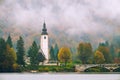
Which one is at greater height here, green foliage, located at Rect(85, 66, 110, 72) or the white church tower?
the white church tower

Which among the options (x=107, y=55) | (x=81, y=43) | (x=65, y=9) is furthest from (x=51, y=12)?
(x=107, y=55)

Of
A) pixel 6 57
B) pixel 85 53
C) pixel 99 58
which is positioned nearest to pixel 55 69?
Answer: pixel 85 53

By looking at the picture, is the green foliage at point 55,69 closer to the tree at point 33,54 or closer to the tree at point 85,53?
the tree at point 33,54

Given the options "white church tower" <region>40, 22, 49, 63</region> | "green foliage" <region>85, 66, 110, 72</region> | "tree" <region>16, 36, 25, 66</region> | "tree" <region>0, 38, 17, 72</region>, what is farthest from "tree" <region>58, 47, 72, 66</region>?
"tree" <region>0, 38, 17, 72</region>

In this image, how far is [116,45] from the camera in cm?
4916

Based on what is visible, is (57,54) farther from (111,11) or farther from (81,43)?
(111,11)

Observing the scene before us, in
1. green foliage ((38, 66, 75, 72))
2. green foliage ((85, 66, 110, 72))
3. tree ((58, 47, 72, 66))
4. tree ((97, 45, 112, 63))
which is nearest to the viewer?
green foliage ((85, 66, 110, 72))

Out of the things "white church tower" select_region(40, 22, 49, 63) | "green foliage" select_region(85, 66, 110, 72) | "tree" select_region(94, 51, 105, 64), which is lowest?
"green foliage" select_region(85, 66, 110, 72)

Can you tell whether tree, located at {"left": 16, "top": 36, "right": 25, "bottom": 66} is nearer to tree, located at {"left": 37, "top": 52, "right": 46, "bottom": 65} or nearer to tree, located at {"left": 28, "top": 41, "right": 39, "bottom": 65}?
tree, located at {"left": 28, "top": 41, "right": 39, "bottom": 65}

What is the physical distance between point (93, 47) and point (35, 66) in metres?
6.73

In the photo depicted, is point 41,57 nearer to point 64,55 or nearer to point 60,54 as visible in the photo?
point 60,54

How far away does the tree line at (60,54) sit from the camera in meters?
47.0

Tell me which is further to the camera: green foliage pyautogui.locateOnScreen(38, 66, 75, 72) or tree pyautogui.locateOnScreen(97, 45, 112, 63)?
tree pyautogui.locateOnScreen(97, 45, 112, 63)

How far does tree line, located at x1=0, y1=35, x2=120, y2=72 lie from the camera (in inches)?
1850
